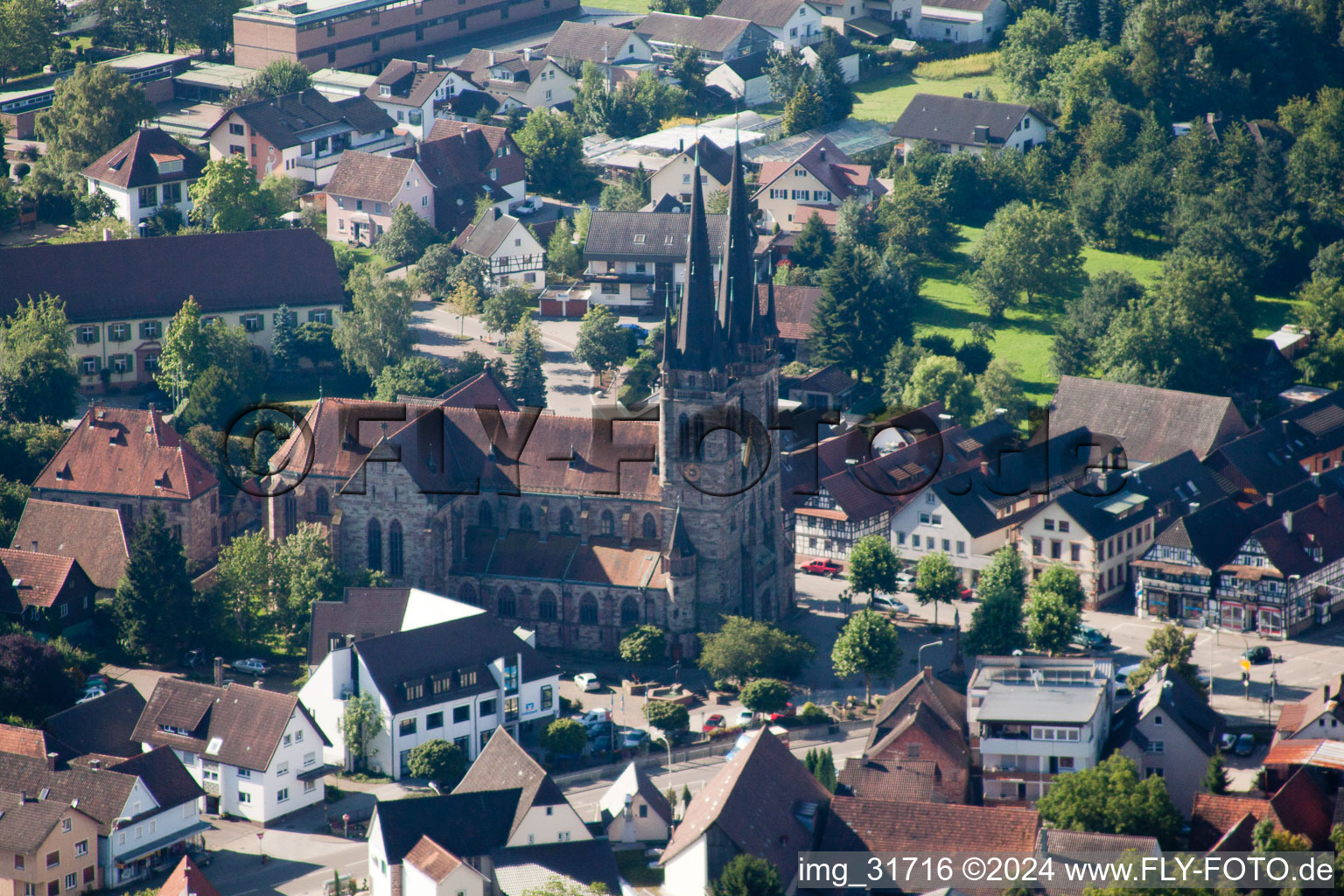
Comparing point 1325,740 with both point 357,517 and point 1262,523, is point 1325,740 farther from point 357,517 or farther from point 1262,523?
point 357,517

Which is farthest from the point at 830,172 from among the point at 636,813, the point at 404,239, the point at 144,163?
the point at 636,813

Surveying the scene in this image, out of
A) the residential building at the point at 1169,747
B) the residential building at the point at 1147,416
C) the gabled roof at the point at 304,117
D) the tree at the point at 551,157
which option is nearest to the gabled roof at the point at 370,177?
the gabled roof at the point at 304,117

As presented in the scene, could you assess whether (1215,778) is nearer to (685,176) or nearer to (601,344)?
(601,344)

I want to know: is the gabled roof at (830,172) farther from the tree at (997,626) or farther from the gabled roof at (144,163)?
the tree at (997,626)

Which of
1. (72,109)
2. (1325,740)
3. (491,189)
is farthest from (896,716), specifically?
(72,109)

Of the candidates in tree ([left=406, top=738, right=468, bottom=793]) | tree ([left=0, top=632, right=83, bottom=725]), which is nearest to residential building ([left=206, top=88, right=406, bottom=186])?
tree ([left=0, top=632, right=83, bottom=725])

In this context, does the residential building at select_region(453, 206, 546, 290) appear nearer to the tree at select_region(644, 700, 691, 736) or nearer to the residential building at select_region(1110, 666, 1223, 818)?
the tree at select_region(644, 700, 691, 736)
